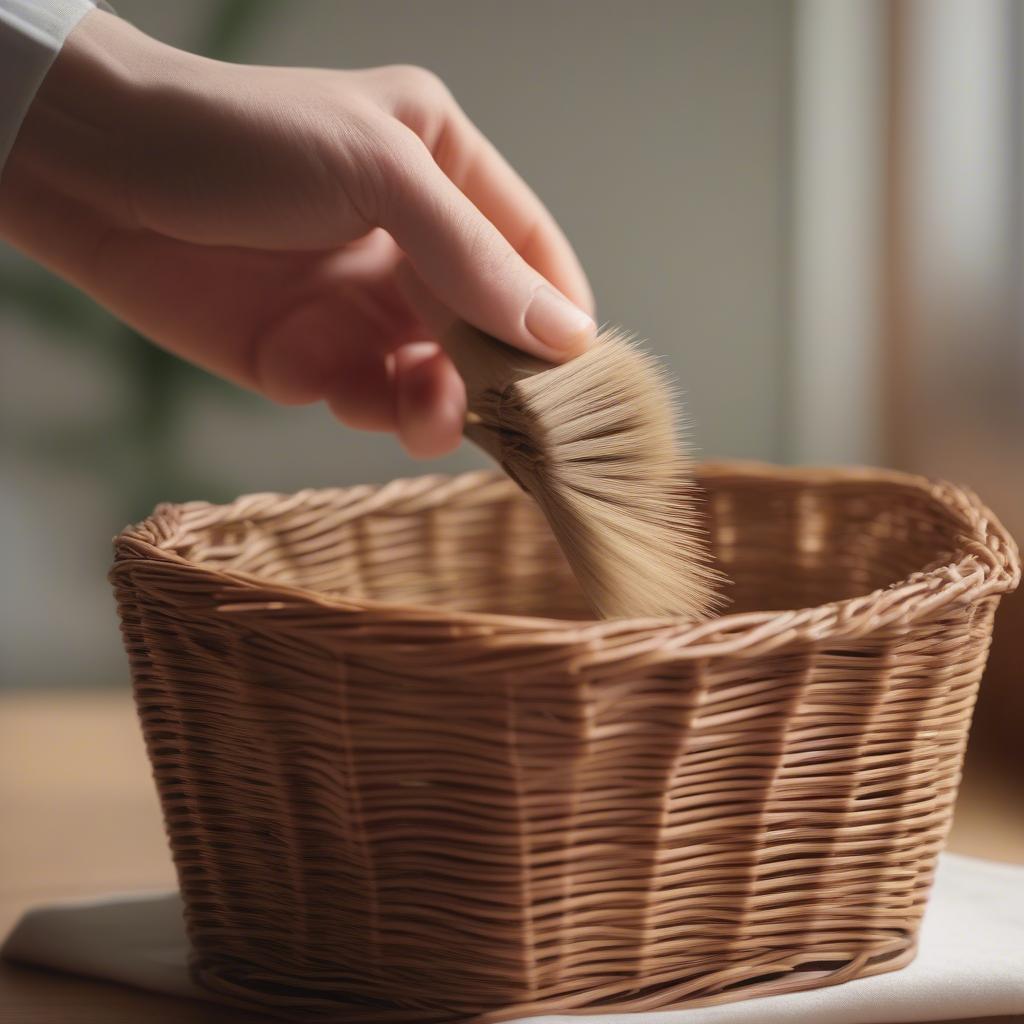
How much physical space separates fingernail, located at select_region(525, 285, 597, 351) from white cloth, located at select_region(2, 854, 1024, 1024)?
26 centimetres

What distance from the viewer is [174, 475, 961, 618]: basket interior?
667 mm

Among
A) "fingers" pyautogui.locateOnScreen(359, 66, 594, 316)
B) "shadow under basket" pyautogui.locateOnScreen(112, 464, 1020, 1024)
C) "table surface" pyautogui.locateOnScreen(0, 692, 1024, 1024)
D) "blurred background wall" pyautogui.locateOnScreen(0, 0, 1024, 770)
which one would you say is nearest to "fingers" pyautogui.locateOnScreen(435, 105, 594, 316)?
"fingers" pyautogui.locateOnScreen(359, 66, 594, 316)

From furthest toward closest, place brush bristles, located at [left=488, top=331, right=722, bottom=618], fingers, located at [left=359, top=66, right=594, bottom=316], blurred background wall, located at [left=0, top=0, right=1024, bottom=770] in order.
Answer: blurred background wall, located at [left=0, top=0, right=1024, bottom=770] → fingers, located at [left=359, top=66, right=594, bottom=316] → brush bristles, located at [left=488, top=331, right=722, bottom=618]

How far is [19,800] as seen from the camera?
2.53 ft

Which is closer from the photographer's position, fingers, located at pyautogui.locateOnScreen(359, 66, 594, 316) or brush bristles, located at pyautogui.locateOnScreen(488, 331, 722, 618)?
brush bristles, located at pyautogui.locateOnScreen(488, 331, 722, 618)

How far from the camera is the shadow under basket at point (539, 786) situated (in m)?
0.40

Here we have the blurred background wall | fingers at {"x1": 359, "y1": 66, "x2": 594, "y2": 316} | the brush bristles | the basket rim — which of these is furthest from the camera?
the blurred background wall

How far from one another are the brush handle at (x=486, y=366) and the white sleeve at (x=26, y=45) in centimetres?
21

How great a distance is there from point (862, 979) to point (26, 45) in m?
0.51

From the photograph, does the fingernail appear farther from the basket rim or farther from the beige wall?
the beige wall

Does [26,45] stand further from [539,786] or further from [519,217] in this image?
[539,786]

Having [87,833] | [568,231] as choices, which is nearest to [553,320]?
[87,833]

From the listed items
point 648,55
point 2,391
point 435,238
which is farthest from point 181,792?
point 648,55

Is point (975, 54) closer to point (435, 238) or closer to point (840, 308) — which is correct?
point (840, 308)
